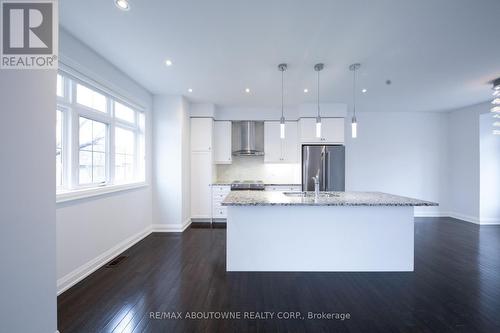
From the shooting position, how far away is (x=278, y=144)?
16.4 feet

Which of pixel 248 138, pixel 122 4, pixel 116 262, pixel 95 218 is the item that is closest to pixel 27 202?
pixel 95 218

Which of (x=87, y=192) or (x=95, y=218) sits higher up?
(x=87, y=192)

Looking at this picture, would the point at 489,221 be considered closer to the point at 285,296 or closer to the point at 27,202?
the point at 285,296

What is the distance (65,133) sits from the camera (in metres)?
2.35

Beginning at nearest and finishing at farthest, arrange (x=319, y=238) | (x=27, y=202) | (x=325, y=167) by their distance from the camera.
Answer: (x=27, y=202) → (x=319, y=238) → (x=325, y=167)

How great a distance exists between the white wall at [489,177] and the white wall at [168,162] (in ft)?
22.0

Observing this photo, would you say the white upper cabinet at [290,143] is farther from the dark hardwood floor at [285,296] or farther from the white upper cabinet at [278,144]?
the dark hardwood floor at [285,296]

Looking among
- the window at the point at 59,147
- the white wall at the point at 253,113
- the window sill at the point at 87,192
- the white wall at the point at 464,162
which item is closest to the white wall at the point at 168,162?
the window sill at the point at 87,192

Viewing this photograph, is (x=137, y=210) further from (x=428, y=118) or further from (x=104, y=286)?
(x=428, y=118)

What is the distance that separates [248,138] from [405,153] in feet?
13.5

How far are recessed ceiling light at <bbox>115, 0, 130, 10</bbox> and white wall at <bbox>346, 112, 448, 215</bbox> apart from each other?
16.7 feet

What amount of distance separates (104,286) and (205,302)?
1.22 meters

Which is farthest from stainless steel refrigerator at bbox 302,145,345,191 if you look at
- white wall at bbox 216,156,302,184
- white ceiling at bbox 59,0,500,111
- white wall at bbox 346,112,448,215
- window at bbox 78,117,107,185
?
window at bbox 78,117,107,185

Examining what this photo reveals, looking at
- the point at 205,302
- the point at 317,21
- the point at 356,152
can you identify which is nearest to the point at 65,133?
the point at 205,302
